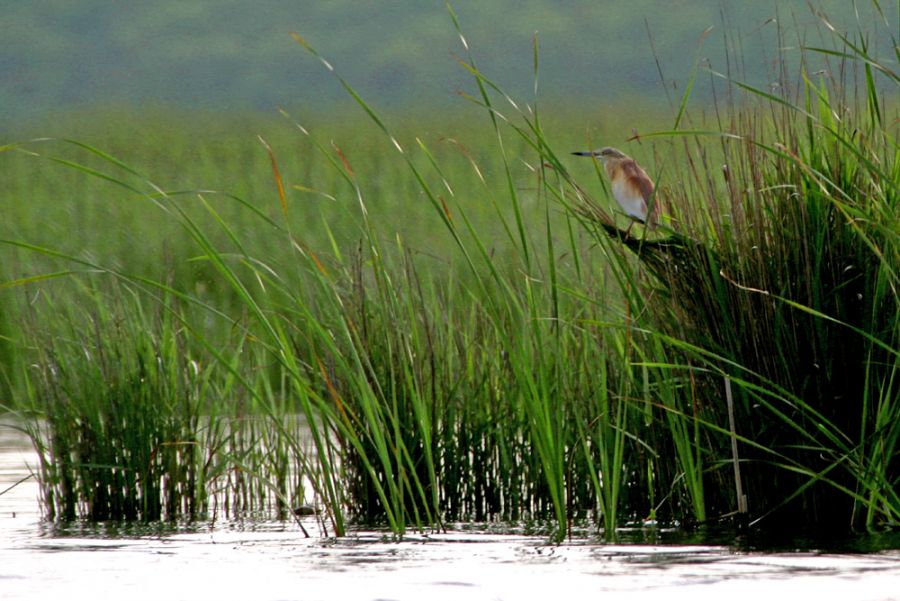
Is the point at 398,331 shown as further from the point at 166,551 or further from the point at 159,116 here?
the point at 159,116

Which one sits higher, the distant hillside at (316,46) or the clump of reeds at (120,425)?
the distant hillside at (316,46)

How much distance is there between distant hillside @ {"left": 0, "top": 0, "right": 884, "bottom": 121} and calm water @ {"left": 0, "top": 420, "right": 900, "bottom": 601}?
73549 millimetres

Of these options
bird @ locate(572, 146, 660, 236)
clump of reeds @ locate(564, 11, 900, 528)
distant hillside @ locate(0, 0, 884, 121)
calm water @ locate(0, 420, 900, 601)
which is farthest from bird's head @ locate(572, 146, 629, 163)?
distant hillside @ locate(0, 0, 884, 121)

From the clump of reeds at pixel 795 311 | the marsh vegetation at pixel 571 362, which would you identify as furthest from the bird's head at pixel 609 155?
the clump of reeds at pixel 795 311

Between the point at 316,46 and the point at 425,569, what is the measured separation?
76089 mm

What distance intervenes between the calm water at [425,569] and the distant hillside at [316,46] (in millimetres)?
73549

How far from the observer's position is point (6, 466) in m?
6.02

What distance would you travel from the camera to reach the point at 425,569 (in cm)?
319

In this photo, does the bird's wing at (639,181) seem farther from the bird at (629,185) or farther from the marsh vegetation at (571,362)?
the marsh vegetation at (571,362)

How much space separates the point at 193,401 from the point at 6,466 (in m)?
1.88

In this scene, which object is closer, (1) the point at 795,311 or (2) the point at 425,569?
(2) the point at 425,569

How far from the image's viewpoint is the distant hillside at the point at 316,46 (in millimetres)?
79375

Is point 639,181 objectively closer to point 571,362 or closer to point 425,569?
point 571,362

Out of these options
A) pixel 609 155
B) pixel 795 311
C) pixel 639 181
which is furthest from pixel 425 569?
pixel 609 155
